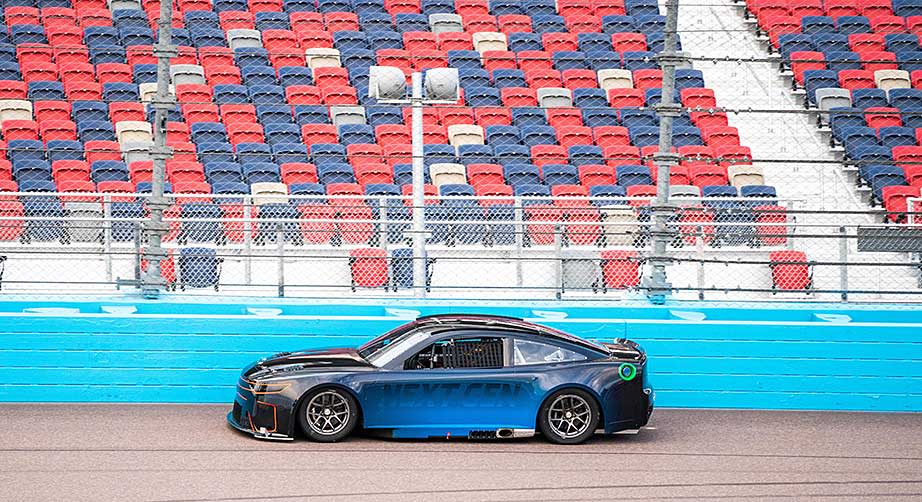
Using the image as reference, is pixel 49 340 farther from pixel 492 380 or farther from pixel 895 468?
pixel 895 468

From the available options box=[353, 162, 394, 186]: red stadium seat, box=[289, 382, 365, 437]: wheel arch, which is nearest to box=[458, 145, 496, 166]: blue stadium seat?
box=[353, 162, 394, 186]: red stadium seat

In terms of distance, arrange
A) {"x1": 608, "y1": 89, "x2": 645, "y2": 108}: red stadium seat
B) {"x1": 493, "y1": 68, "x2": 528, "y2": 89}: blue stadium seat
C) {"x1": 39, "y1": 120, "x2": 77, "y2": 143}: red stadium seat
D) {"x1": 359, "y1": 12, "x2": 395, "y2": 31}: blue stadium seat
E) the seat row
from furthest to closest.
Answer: {"x1": 359, "y1": 12, "x2": 395, "y2": 31}: blue stadium seat, {"x1": 493, "y1": 68, "x2": 528, "y2": 89}: blue stadium seat, {"x1": 608, "y1": 89, "x2": 645, "y2": 108}: red stadium seat, {"x1": 39, "y1": 120, "x2": 77, "y2": 143}: red stadium seat, the seat row

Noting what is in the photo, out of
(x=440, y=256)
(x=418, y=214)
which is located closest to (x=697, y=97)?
(x=440, y=256)

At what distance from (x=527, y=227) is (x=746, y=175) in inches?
232

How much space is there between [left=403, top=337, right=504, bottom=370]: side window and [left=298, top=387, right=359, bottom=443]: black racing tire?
2.17 ft

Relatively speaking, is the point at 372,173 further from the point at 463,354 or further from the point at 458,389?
the point at 458,389

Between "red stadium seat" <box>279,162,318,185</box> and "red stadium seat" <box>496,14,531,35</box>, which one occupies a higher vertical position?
"red stadium seat" <box>496,14,531,35</box>

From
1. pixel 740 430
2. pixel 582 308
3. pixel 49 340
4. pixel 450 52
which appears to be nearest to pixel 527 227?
pixel 582 308

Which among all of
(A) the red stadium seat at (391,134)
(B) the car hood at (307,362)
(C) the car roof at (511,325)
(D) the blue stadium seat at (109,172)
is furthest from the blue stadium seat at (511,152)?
(B) the car hood at (307,362)

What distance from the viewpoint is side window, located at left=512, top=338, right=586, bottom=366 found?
959 centimetres

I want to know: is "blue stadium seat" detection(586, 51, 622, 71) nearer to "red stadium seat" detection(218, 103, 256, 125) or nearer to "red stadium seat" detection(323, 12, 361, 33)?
"red stadium seat" detection(323, 12, 361, 33)

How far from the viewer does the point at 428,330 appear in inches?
382

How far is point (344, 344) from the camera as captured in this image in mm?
11008

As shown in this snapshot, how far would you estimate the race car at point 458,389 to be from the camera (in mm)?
9281
